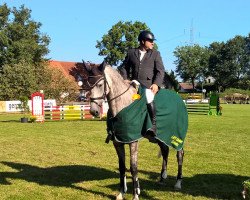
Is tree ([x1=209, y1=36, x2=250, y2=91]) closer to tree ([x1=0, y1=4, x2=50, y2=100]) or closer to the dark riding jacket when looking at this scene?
tree ([x1=0, y1=4, x2=50, y2=100])

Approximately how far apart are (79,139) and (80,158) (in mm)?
4561

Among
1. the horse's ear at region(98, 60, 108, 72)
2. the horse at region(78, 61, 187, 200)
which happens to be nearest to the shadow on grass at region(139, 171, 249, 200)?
the horse at region(78, 61, 187, 200)

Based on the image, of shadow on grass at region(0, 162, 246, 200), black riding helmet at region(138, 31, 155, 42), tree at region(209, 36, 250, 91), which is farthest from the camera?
tree at region(209, 36, 250, 91)

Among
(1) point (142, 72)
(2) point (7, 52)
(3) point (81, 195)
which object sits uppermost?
(2) point (7, 52)

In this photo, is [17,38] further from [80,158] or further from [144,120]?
[144,120]

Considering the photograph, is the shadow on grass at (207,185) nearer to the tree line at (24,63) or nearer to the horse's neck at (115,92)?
the horse's neck at (115,92)

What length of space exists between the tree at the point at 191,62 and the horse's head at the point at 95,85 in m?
112

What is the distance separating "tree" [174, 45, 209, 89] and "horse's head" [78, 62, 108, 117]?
112 m

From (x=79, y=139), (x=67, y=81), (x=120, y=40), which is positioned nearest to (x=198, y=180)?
(x=79, y=139)

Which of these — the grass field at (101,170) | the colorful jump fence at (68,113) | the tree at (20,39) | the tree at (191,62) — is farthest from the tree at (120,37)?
the grass field at (101,170)

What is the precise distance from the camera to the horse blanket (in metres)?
Answer: 6.53

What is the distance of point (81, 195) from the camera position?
23.5 feet

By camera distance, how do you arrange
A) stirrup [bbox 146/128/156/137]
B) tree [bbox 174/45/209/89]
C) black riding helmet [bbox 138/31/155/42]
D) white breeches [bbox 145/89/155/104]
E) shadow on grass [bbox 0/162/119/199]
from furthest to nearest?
tree [bbox 174/45/209/89] < shadow on grass [bbox 0/162/119/199] < black riding helmet [bbox 138/31/155/42] < stirrup [bbox 146/128/156/137] < white breeches [bbox 145/89/155/104]

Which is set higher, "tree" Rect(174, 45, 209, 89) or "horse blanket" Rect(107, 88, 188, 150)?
"tree" Rect(174, 45, 209, 89)
